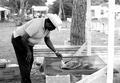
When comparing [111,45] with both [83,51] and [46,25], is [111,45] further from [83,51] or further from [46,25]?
[83,51]

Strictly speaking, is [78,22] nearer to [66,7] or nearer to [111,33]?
[111,33]

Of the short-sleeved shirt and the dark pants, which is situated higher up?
the short-sleeved shirt

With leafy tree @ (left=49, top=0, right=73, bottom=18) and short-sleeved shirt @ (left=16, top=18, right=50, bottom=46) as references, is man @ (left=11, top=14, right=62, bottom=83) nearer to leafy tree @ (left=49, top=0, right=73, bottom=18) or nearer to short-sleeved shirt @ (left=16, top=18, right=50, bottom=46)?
short-sleeved shirt @ (left=16, top=18, right=50, bottom=46)

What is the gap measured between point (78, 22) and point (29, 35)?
4161 millimetres

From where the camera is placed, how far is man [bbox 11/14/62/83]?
3.63m

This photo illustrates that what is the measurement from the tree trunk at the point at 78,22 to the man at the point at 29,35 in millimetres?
3492

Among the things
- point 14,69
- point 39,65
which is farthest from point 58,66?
point 39,65

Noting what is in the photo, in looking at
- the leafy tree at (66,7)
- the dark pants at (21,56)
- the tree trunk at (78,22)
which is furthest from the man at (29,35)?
the leafy tree at (66,7)

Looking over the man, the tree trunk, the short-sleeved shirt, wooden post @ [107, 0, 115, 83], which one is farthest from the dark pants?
the tree trunk

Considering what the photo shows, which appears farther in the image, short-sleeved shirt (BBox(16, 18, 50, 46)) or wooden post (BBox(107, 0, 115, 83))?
short-sleeved shirt (BBox(16, 18, 50, 46))

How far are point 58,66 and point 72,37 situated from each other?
152 inches

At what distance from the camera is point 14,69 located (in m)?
5.10

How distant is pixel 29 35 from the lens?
3682mm

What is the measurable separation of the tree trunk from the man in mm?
3492
